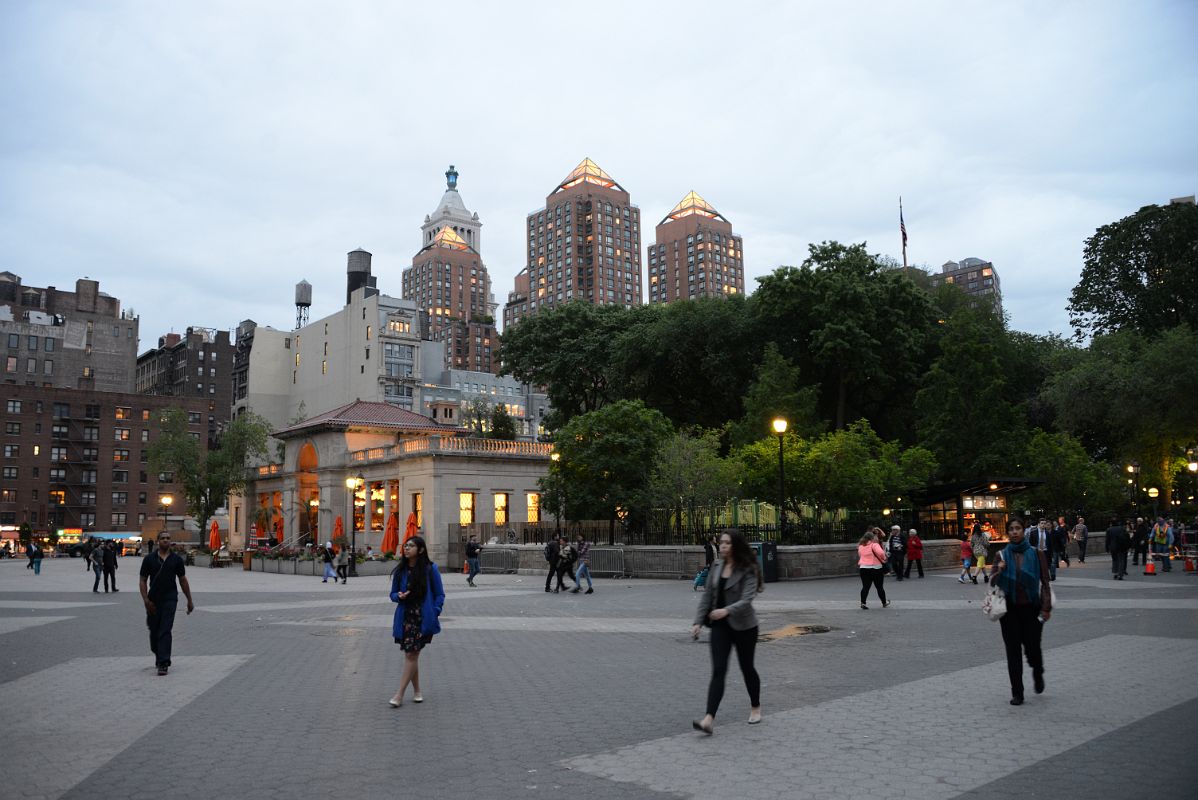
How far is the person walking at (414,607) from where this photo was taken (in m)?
9.88

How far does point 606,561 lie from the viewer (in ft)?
112

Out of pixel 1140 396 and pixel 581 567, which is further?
pixel 1140 396

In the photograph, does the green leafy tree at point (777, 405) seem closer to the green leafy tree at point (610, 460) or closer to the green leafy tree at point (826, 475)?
the green leafy tree at point (826, 475)

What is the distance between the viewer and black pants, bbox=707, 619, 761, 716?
8.42 meters

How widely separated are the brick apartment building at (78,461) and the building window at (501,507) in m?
62.6

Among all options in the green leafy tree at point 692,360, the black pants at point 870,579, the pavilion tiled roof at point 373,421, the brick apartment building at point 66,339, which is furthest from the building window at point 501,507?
the brick apartment building at point 66,339

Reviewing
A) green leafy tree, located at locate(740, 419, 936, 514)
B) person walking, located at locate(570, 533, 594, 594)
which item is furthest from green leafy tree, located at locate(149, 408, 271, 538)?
person walking, located at locate(570, 533, 594, 594)

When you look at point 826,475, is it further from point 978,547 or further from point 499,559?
point 499,559

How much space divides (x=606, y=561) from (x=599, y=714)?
975 inches

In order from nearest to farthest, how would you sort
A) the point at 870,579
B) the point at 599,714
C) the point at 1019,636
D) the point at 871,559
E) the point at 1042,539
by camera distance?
the point at 599,714, the point at 1019,636, the point at 871,559, the point at 870,579, the point at 1042,539

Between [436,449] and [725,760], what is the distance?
4079cm

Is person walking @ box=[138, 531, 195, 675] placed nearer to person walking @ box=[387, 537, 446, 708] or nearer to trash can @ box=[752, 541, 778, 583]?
person walking @ box=[387, 537, 446, 708]

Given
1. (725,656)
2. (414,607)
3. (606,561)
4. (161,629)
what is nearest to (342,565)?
(606,561)

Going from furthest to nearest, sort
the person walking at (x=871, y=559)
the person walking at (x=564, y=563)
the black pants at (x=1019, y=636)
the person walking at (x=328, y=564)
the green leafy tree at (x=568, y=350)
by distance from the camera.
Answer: the green leafy tree at (x=568, y=350) < the person walking at (x=328, y=564) < the person walking at (x=564, y=563) < the person walking at (x=871, y=559) < the black pants at (x=1019, y=636)
